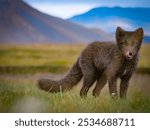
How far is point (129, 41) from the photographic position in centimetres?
421

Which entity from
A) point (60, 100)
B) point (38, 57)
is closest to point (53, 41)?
point (38, 57)

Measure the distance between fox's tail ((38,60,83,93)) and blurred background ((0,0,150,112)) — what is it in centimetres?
3

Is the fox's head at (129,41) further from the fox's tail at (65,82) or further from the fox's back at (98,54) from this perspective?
the fox's tail at (65,82)

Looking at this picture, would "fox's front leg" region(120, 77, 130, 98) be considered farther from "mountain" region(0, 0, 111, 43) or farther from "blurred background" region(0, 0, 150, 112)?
"mountain" region(0, 0, 111, 43)

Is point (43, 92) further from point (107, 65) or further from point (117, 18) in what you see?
point (117, 18)

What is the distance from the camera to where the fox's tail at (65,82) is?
14.5 ft

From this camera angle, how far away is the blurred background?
14.2 ft

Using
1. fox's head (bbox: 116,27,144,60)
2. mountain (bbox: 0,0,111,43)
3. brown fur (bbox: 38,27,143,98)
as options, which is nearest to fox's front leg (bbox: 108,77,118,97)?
brown fur (bbox: 38,27,143,98)

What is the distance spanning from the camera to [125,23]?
4328mm

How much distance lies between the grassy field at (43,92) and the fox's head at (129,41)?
0.09m

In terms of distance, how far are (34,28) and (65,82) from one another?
0.37m

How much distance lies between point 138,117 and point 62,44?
0.63 meters

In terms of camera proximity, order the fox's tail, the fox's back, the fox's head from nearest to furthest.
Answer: the fox's head, the fox's back, the fox's tail

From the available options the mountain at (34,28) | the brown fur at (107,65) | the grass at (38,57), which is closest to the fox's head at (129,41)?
the brown fur at (107,65)
